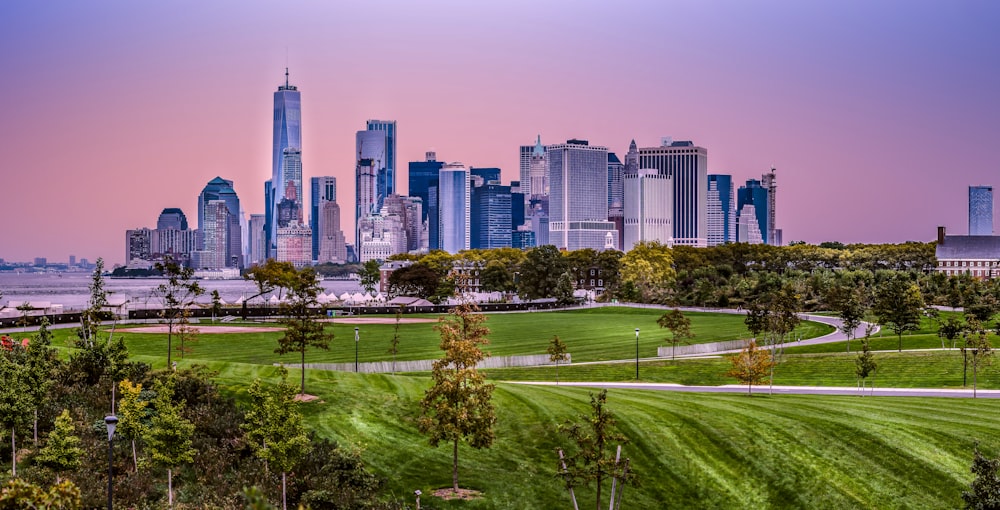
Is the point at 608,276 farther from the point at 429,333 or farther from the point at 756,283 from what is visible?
the point at 429,333

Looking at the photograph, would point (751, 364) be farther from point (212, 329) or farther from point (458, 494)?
point (212, 329)

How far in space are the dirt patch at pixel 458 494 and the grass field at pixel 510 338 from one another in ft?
96.0

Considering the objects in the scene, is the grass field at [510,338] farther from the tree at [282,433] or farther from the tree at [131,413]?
the tree at [282,433]

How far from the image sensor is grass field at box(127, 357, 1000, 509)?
33.1 metres

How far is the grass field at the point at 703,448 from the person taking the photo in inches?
1303

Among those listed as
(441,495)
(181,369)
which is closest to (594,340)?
(181,369)

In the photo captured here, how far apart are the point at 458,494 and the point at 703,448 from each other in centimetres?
1167

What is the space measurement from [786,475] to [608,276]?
144 metres

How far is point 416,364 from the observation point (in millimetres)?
59375

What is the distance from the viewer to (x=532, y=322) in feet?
342

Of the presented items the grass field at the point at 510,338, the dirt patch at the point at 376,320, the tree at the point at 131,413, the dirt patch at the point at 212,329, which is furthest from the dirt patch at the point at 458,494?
the dirt patch at the point at 376,320

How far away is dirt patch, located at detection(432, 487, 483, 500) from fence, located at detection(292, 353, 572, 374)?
2301 cm

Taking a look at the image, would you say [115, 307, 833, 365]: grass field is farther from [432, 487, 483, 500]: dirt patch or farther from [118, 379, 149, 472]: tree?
[118, 379, 149, 472]: tree

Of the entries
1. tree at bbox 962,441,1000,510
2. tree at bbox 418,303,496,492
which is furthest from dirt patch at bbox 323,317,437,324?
tree at bbox 962,441,1000,510
